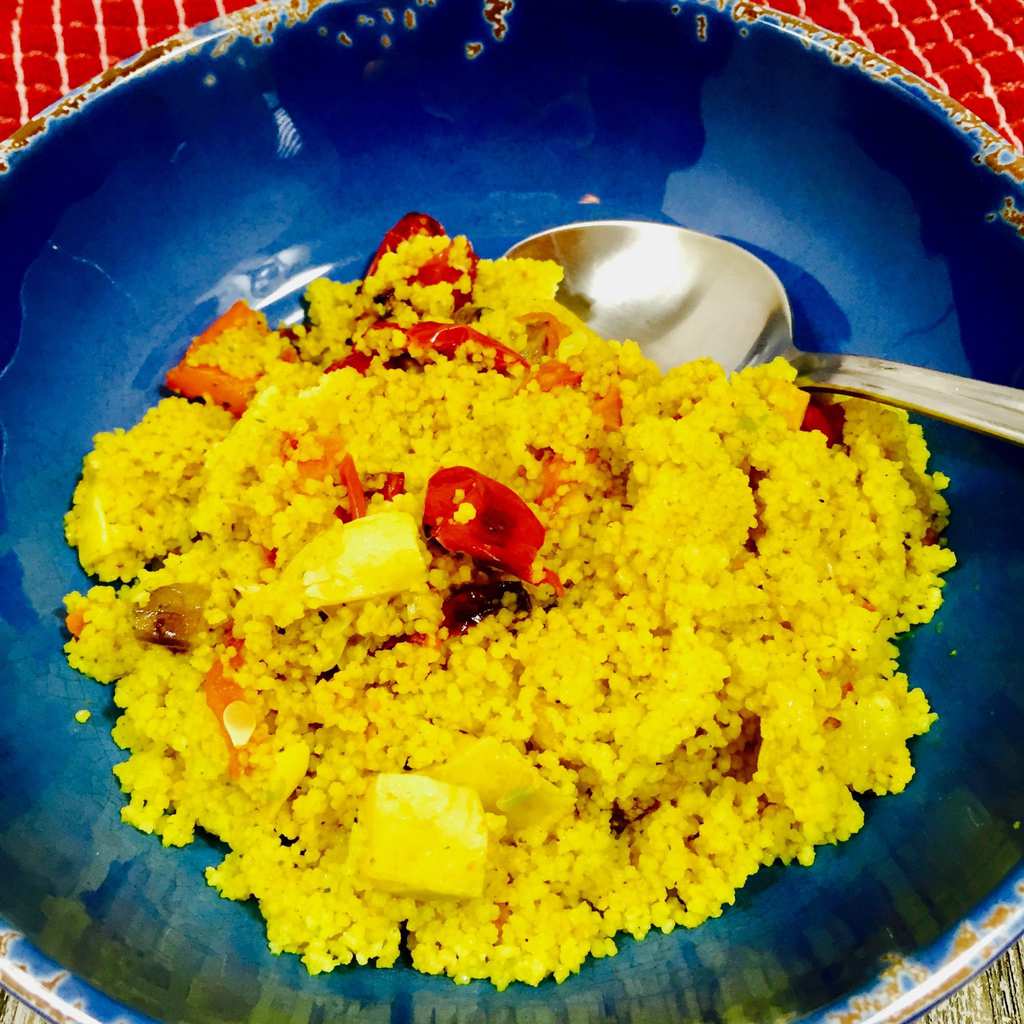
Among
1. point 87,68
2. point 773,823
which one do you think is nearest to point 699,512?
point 773,823

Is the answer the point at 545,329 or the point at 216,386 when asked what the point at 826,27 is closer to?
the point at 545,329

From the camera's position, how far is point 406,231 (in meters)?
1.40

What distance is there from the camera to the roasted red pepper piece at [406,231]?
1388mm

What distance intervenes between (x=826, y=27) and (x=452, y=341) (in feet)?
3.32

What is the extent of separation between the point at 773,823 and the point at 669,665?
0.21 m

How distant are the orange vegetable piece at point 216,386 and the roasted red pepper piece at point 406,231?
0.26 m

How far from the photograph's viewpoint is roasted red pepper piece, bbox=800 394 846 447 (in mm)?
1226

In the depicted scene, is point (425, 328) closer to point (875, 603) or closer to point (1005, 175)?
point (875, 603)

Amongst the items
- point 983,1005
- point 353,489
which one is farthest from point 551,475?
point 983,1005

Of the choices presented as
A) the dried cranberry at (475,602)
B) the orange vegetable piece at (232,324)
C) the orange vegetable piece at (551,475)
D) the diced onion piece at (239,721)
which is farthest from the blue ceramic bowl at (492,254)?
the orange vegetable piece at (551,475)

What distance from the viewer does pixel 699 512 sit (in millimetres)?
1052

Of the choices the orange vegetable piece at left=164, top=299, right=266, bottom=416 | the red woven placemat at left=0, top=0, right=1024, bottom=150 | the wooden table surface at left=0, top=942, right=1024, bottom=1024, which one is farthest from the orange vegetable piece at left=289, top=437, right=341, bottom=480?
the red woven placemat at left=0, top=0, right=1024, bottom=150

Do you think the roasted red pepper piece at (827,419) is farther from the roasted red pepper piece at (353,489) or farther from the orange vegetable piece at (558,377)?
the roasted red pepper piece at (353,489)

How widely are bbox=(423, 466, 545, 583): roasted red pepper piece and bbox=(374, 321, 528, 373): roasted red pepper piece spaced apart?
215 mm
